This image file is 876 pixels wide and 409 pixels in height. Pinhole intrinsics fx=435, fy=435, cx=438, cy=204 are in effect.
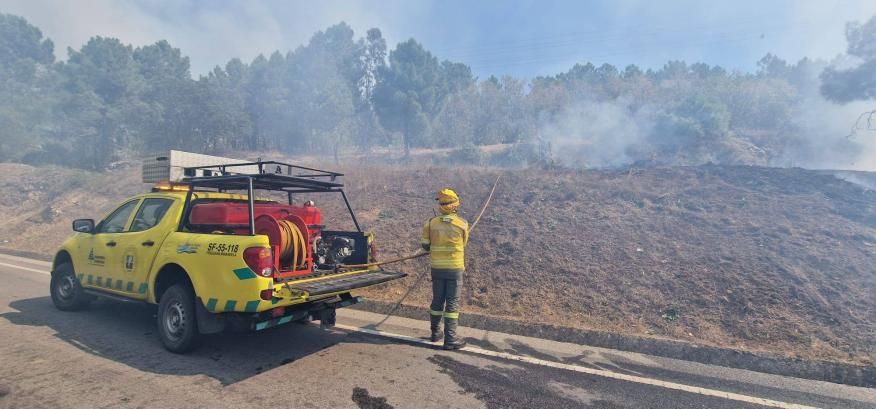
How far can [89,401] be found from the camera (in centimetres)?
345

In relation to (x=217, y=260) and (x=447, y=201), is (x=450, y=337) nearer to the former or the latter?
(x=447, y=201)

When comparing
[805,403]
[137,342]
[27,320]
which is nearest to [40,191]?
[27,320]

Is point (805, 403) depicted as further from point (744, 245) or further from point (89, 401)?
point (89, 401)

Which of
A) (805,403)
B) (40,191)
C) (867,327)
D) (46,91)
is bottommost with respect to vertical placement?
(805,403)

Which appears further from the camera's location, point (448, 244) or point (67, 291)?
point (67, 291)

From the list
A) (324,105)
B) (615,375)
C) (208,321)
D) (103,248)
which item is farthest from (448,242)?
(324,105)

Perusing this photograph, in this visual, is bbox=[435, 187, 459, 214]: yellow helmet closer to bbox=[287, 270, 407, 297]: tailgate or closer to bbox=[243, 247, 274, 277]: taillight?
bbox=[287, 270, 407, 297]: tailgate

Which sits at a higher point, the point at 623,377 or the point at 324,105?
the point at 324,105

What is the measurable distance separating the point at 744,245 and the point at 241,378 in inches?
318

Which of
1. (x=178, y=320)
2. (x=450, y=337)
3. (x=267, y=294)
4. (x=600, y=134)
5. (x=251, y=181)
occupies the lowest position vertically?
(x=450, y=337)

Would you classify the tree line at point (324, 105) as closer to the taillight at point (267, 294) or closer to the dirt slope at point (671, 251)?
the dirt slope at point (671, 251)

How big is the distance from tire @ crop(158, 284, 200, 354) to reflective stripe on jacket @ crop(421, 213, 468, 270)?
2625 mm

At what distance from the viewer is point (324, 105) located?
33.4 meters

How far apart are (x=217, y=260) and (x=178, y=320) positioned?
995 mm
